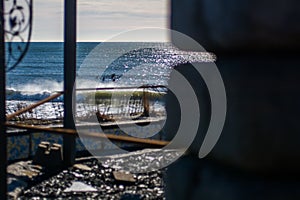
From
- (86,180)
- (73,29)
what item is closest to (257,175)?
(86,180)

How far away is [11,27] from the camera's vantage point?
1.83 metres

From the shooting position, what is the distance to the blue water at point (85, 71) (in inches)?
1335

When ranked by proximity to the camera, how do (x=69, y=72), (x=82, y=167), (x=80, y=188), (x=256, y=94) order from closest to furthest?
(x=256, y=94) < (x=80, y=188) < (x=69, y=72) < (x=82, y=167)

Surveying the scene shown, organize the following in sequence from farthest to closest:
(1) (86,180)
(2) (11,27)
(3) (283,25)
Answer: (1) (86,180)
(2) (11,27)
(3) (283,25)

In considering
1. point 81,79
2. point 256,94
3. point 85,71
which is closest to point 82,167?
point 256,94

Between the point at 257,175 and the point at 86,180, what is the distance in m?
6.10

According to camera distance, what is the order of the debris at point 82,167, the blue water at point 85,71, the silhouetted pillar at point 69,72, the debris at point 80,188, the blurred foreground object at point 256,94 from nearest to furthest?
the blurred foreground object at point 256,94 < the debris at point 80,188 < the silhouetted pillar at point 69,72 < the debris at point 82,167 < the blue water at point 85,71

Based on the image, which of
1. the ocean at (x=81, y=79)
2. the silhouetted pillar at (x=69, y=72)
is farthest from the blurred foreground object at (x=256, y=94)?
the silhouetted pillar at (x=69, y=72)

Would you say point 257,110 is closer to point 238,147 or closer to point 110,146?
point 238,147

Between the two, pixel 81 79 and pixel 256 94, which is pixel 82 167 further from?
pixel 81 79

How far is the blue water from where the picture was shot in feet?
111

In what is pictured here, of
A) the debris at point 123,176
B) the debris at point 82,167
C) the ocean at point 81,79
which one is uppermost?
the ocean at point 81,79

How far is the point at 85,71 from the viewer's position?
4184cm

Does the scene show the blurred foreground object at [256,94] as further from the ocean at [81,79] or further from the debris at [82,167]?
the debris at [82,167]
